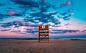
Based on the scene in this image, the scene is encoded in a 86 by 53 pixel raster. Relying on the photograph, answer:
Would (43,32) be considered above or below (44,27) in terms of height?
below

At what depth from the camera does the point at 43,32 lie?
15.5 metres

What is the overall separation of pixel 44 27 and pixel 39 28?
102 cm

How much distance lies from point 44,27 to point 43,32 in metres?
1.36

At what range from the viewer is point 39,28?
1466cm

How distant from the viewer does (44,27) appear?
1464cm

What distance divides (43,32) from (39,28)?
1431mm
